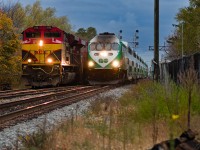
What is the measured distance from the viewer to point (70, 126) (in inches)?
373

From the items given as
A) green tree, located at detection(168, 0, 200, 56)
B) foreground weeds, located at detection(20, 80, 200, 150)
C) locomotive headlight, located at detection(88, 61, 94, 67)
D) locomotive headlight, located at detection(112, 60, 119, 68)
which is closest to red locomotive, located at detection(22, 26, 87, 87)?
locomotive headlight, located at detection(88, 61, 94, 67)

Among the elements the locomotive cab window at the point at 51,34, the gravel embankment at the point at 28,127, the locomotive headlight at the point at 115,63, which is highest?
the locomotive cab window at the point at 51,34

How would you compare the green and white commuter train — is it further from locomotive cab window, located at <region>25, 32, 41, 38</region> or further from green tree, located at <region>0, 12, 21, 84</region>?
green tree, located at <region>0, 12, 21, 84</region>

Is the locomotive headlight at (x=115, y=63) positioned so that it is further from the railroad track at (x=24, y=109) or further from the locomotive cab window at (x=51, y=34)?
the railroad track at (x=24, y=109)

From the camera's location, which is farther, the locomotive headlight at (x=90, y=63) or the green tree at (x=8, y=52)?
the green tree at (x=8, y=52)

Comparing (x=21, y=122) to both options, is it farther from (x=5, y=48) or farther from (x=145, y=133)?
(x=5, y=48)

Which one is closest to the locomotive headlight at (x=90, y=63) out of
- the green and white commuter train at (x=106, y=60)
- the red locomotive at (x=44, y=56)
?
the green and white commuter train at (x=106, y=60)

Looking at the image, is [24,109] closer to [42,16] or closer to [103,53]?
[103,53]

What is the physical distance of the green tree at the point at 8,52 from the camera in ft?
112

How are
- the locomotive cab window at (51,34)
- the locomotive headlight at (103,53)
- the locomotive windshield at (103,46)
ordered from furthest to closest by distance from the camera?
the locomotive headlight at (103,53)
the locomotive windshield at (103,46)
the locomotive cab window at (51,34)

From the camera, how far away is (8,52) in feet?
116

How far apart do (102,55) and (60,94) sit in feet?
37.9

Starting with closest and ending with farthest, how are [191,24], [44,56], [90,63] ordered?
[44,56] < [90,63] < [191,24]

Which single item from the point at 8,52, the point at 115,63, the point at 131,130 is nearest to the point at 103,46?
the point at 115,63
